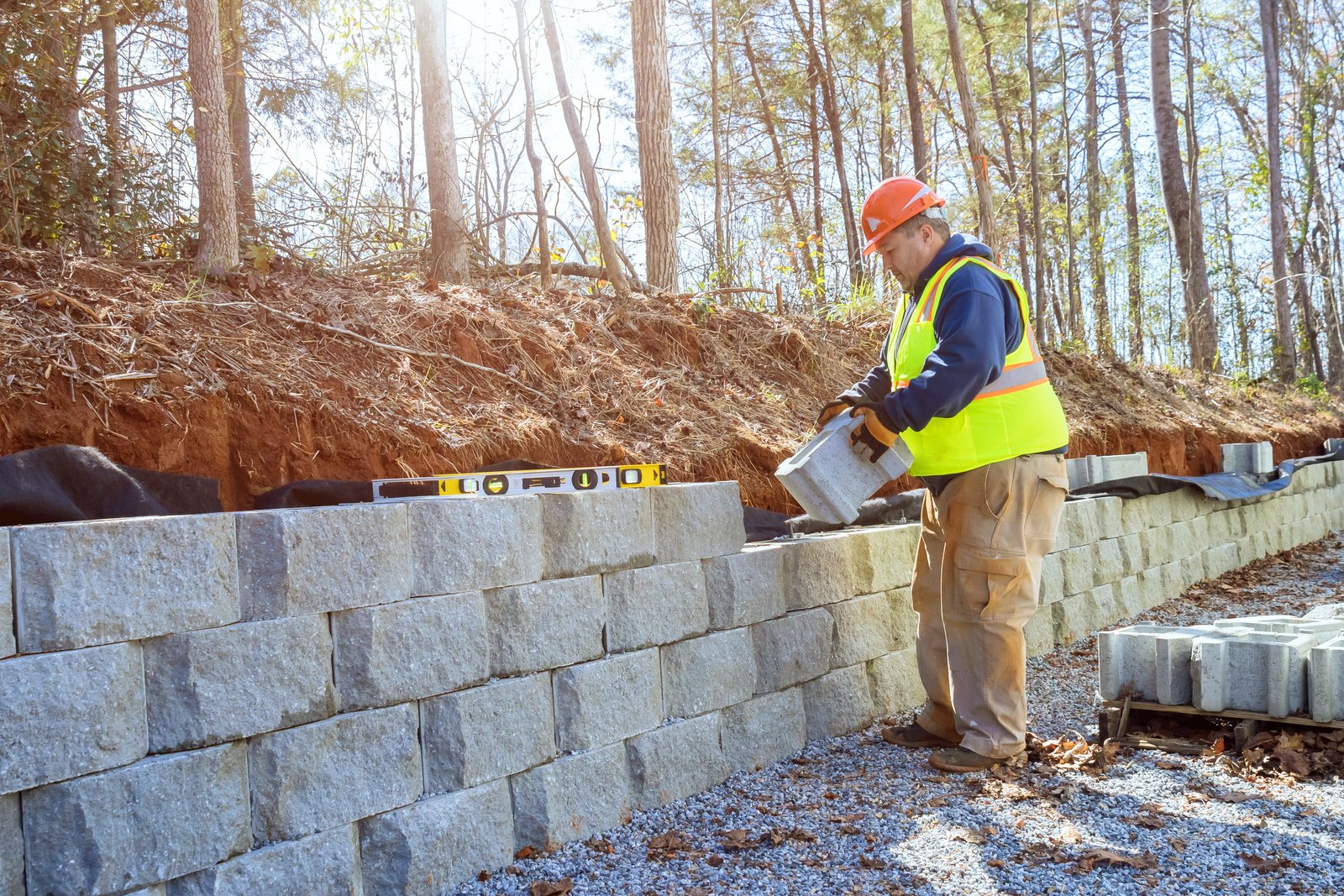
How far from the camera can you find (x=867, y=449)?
3.93 m

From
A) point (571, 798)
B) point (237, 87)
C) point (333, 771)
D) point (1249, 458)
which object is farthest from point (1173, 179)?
point (333, 771)

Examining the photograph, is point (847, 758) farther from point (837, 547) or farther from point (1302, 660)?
point (1302, 660)

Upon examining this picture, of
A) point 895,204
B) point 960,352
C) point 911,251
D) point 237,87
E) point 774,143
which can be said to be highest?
point 774,143

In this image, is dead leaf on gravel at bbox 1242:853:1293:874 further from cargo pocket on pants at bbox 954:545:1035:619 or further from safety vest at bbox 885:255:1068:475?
safety vest at bbox 885:255:1068:475

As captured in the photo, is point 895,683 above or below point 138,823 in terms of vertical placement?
below

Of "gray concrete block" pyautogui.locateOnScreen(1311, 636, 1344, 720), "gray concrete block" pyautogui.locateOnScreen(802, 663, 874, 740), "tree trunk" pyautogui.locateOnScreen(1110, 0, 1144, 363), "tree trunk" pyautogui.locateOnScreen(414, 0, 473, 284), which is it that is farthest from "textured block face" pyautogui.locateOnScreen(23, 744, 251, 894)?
"tree trunk" pyautogui.locateOnScreen(1110, 0, 1144, 363)

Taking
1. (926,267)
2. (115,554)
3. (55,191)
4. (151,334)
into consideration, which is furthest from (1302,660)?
(55,191)

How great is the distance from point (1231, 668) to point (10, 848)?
4376 millimetres

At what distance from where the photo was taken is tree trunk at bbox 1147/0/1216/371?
53.0 feet

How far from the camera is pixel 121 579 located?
90.9 inches

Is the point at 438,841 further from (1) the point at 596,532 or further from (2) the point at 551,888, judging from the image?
(1) the point at 596,532

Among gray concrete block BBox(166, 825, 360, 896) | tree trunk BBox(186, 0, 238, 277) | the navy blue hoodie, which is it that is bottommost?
gray concrete block BBox(166, 825, 360, 896)

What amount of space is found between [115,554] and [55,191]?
353cm

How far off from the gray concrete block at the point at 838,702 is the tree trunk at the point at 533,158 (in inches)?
135
